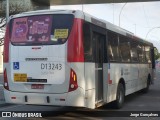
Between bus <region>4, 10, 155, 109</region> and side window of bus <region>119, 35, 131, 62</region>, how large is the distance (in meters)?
2.36

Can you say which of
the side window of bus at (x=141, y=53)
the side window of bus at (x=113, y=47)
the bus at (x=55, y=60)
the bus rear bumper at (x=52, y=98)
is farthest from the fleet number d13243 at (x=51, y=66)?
the side window of bus at (x=141, y=53)

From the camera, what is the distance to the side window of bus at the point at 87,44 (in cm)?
1017

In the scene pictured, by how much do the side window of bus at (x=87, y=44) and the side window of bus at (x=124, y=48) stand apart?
3355 mm

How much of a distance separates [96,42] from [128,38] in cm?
432

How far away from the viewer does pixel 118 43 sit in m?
13.5

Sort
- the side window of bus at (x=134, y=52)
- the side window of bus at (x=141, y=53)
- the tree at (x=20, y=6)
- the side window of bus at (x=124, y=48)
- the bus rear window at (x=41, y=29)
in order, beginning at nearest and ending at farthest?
the bus rear window at (x=41, y=29) → the side window of bus at (x=124, y=48) → the side window of bus at (x=134, y=52) → the side window of bus at (x=141, y=53) → the tree at (x=20, y=6)

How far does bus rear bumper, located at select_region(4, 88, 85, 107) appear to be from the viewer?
9.71 meters

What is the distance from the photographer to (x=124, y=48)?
14.2 metres

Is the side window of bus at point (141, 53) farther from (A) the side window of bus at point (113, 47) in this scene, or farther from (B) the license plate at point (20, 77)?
(B) the license plate at point (20, 77)

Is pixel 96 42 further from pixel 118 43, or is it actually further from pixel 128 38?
pixel 128 38

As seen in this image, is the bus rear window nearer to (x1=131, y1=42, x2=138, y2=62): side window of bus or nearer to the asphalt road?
the asphalt road

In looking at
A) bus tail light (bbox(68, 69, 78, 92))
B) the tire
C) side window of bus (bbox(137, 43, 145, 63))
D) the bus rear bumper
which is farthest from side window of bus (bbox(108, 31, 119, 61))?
side window of bus (bbox(137, 43, 145, 63))

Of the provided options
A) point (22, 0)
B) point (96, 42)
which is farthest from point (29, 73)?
point (22, 0)

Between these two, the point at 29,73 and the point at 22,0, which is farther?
the point at 22,0
